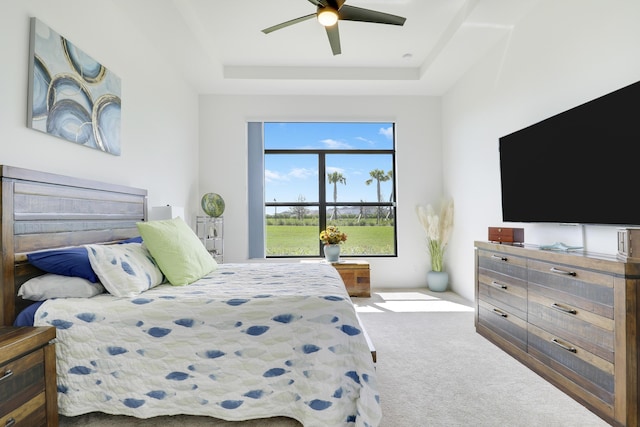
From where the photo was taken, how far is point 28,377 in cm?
137

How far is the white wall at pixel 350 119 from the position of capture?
4.75 metres

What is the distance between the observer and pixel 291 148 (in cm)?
501

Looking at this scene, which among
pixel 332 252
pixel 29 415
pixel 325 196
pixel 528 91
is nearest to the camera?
pixel 29 415

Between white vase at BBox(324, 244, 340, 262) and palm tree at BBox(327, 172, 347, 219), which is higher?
palm tree at BBox(327, 172, 347, 219)

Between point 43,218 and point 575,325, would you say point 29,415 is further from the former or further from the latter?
point 575,325

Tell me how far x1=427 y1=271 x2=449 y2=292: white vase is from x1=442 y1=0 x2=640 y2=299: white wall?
0.14 meters

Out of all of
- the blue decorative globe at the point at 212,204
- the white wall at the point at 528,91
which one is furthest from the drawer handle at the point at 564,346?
the blue decorative globe at the point at 212,204

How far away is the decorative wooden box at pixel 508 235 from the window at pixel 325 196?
227 centimetres

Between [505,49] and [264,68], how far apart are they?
8.98 feet

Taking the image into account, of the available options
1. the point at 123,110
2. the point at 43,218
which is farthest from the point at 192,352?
the point at 123,110

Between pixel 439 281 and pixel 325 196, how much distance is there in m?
2.03

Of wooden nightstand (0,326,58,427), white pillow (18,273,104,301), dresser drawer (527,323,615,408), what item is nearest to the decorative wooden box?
dresser drawer (527,323,615,408)

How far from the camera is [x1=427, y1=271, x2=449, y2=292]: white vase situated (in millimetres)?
4512

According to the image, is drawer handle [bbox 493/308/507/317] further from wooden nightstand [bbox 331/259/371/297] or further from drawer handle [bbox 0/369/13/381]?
drawer handle [bbox 0/369/13/381]
